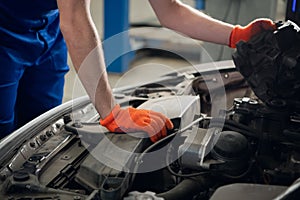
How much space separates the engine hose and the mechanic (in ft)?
0.63

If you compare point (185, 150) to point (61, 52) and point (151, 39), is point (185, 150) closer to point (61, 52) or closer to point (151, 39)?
point (61, 52)

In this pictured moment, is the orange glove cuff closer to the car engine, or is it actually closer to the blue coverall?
the car engine

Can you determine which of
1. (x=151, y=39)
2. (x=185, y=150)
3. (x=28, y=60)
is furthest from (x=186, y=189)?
(x=151, y=39)

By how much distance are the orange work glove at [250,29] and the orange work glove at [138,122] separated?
1.59 feet

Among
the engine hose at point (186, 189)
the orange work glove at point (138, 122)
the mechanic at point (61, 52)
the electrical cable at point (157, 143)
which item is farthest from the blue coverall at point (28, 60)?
the engine hose at point (186, 189)

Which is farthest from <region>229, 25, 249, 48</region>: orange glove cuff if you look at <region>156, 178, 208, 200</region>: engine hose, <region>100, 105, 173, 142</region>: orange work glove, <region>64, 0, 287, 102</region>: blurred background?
<region>64, 0, 287, 102</region>: blurred background

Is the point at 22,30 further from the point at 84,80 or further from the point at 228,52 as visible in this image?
the point at 228,52

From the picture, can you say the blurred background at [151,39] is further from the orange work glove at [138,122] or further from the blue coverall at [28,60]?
the orange work glove at [138,122]

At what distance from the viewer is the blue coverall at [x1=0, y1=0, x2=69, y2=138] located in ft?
6.43

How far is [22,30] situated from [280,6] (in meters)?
5.64

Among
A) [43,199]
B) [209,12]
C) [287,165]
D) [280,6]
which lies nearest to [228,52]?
[209,12]

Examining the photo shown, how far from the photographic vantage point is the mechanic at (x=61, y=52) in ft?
5.10

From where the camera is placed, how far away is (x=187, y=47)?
17.4 feet

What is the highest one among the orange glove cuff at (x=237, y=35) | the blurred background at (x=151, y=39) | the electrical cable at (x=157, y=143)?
the orange glove cuff at (x=237, y=35)
